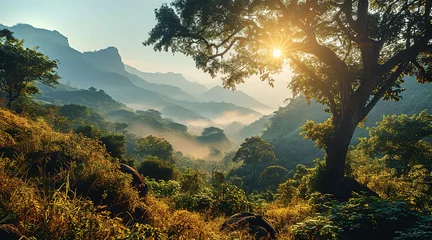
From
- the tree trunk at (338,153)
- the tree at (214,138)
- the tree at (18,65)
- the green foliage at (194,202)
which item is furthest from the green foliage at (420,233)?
the tree at (214,138)

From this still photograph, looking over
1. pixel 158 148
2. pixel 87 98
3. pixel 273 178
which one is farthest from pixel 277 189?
pixel 87 98

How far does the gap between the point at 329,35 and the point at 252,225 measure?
12.8m

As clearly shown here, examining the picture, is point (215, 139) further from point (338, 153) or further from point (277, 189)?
point (338, 153)

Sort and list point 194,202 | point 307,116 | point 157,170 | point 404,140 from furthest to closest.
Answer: point 307,116 < point 157,170 < point 404,140 < point 194,202

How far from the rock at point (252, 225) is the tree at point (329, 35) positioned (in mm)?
6311

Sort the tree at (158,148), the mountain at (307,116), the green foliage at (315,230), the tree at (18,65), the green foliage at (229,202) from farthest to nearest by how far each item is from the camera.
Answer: the mountain at (307,116) → the tree at (158,148) → the tree at (18,65) → the green foliage at (229,202) → the green foliage at (315,230)

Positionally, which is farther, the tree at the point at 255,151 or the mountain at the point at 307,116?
the mountain at the point at 307,116

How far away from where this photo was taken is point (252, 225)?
5.67m

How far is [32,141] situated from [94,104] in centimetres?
19930

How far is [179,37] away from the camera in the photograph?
12.5m

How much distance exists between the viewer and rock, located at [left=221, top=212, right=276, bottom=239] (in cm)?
534

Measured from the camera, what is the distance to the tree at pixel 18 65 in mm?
18531

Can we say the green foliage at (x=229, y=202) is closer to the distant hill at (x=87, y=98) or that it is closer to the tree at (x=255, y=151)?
the tree at (x=255, y=151)

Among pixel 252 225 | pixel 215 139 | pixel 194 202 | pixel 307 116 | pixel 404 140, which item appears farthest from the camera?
pixel 215 139
